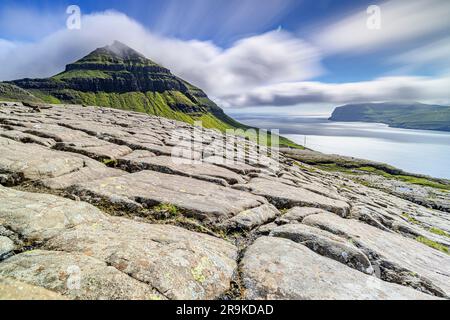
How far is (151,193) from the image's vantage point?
10.1 m

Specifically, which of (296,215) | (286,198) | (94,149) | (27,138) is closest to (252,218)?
(296,215)

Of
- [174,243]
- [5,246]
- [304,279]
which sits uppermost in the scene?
[5,246]

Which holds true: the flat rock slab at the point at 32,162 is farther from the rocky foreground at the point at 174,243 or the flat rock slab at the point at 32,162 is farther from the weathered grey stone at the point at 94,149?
the weathered grey stone at the point at 94,149

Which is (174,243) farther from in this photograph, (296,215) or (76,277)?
(296,215)

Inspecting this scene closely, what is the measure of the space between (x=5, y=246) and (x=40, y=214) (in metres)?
1.46

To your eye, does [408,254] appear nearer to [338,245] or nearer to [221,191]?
[338,245]

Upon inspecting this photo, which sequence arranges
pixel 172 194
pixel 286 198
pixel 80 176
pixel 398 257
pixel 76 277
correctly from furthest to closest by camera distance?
pixel 286 198
pixel 80 176
pixel 172 194
pixel 398 257
pixel 76 277

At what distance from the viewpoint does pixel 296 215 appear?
10625 millimetres

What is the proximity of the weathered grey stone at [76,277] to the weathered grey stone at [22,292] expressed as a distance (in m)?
0.10

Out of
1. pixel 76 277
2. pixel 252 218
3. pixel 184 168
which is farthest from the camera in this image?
pixel 184 168

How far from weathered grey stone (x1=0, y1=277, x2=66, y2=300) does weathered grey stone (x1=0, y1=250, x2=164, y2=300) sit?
10cm

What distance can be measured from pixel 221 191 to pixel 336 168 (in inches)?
7726
